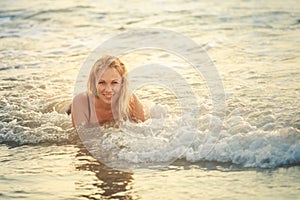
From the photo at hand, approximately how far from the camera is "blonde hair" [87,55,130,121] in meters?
7.62

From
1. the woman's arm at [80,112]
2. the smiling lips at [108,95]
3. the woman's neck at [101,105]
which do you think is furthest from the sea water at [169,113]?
the smiling lips at [108,95]

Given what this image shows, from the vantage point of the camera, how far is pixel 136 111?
326 inches

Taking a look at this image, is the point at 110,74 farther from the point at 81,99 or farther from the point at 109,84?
the point at 81,99

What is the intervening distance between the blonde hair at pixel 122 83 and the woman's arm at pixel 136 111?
0.12m

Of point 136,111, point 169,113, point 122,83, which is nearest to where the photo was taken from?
point 122,83

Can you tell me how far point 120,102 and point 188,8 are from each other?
8.12 meters

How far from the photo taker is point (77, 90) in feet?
32.8

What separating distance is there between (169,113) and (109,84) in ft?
3.87

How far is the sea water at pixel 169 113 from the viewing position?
6.05 m

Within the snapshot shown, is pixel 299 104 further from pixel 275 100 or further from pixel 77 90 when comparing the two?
pixel 77 90

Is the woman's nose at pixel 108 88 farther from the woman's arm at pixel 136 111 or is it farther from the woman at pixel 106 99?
the woman's arm at pixel 136 111

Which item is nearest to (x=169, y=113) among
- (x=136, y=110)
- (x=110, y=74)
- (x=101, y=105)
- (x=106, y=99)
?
(x=136, y=110)

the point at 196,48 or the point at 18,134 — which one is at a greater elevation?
the point at 196,48

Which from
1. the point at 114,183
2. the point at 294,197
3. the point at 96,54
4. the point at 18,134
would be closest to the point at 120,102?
the point at 18,134
